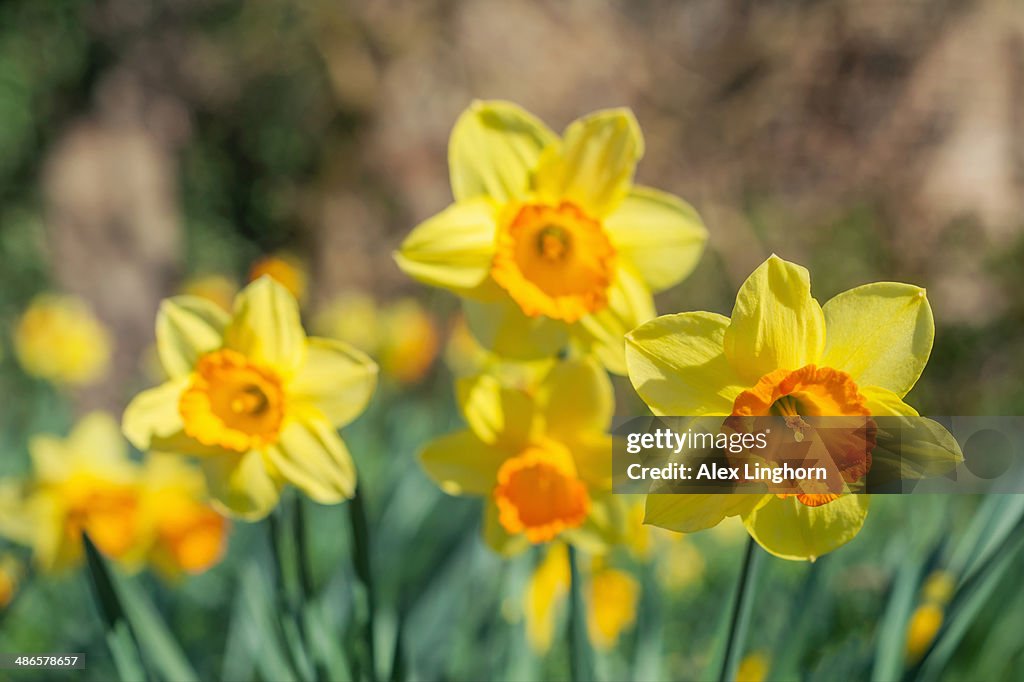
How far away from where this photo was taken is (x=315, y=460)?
822mm

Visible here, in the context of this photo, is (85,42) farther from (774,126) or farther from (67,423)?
(774,126)

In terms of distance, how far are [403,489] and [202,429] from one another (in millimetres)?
1072

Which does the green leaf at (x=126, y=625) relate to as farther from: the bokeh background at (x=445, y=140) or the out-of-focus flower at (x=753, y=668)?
the bokeh background at (x=445, y=140)

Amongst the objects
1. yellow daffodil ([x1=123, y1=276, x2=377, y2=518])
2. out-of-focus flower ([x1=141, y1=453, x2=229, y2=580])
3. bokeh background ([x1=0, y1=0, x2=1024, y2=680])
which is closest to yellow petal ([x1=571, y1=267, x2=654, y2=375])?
yellow daffodil ([x1=123, y1=276, x2=377, y2=518])

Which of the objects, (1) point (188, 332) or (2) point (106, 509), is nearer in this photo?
(1) point (188, 332)

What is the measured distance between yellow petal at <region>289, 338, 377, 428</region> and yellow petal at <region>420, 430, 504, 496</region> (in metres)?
0.09

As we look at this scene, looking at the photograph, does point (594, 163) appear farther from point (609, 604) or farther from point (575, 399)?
point (609, 604)

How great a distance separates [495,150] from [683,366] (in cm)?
33

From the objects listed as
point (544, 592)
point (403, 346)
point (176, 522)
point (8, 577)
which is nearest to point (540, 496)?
point (544, 592)

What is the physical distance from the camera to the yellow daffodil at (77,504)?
1.33 metres

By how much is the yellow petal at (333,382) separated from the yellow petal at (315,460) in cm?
2

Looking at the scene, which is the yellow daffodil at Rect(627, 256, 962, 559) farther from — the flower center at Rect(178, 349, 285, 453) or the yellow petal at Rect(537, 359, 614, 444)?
the flower center at Rect(178, 349, 285, 453)

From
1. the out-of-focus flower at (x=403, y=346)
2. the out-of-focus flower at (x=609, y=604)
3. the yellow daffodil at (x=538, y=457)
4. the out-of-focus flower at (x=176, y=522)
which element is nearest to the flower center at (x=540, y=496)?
the yellow daffodil at (x=538, y=457)

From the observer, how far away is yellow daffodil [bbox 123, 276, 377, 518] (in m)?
0.82
